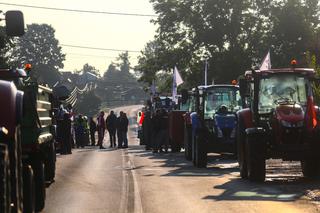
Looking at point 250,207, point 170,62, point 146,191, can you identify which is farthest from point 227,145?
point 170,62

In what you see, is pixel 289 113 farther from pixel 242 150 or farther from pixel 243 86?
pixel 242 150

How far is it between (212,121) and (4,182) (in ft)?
49.4

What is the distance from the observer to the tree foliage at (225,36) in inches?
2537

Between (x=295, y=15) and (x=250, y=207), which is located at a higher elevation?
(x=295, y=15)

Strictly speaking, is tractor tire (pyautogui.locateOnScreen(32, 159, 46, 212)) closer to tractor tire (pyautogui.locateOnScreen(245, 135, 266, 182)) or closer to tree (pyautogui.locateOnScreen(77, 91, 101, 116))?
tractor tire (pyautogui.locateOnScreen(245, 135, 266, 182))

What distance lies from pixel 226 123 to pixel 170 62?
4385 centimetres

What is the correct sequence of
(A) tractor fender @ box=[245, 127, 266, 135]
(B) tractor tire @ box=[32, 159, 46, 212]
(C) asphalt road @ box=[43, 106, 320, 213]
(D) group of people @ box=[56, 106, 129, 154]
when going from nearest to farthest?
(B) tractor tire @ box=[32, 159, 46, 212] < (C) asphalt road @ box=[43, 106, 320, 213] < (A) tractor fender @ box=[245, 127, 266, 135] < (D) group of people @ box=[56, 106, 129, 154]

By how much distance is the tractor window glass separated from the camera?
16656mm

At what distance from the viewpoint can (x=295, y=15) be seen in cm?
6812

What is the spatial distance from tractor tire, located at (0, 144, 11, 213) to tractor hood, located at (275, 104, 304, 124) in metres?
8.83

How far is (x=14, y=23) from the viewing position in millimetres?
11305

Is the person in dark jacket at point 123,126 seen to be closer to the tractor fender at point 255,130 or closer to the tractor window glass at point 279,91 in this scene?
the tractor window glass at point 279,91

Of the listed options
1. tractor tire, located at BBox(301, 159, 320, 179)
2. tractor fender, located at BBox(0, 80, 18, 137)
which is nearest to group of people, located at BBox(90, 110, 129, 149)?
tractor tire, located at BBox(301, 159, 320, 179)

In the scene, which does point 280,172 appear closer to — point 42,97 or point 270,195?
point 270,195
